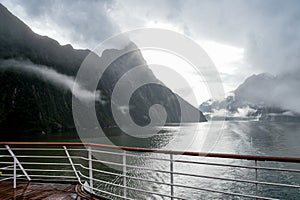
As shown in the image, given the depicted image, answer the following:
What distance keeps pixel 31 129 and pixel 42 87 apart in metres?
25.5

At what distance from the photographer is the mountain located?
81375 mm

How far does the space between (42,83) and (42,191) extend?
4127 inches

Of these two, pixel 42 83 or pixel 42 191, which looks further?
pixel 42 83

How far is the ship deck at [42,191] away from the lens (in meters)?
3.88

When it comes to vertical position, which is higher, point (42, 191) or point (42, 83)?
point (42, 83)

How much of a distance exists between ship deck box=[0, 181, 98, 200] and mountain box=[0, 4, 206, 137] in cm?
5859

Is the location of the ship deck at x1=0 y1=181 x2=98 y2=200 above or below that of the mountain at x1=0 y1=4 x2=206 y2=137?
below

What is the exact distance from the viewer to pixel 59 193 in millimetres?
4090

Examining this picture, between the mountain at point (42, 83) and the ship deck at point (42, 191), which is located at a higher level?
the mountain at point (42, 83)

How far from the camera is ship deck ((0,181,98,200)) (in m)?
3.88

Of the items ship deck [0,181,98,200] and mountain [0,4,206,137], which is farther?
mountain [0,4,206,137]

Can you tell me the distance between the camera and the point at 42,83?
321 ft

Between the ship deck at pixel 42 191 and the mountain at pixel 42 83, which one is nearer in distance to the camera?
the ship deck at pixel 42 191

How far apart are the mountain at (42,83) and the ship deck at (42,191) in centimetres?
5859
